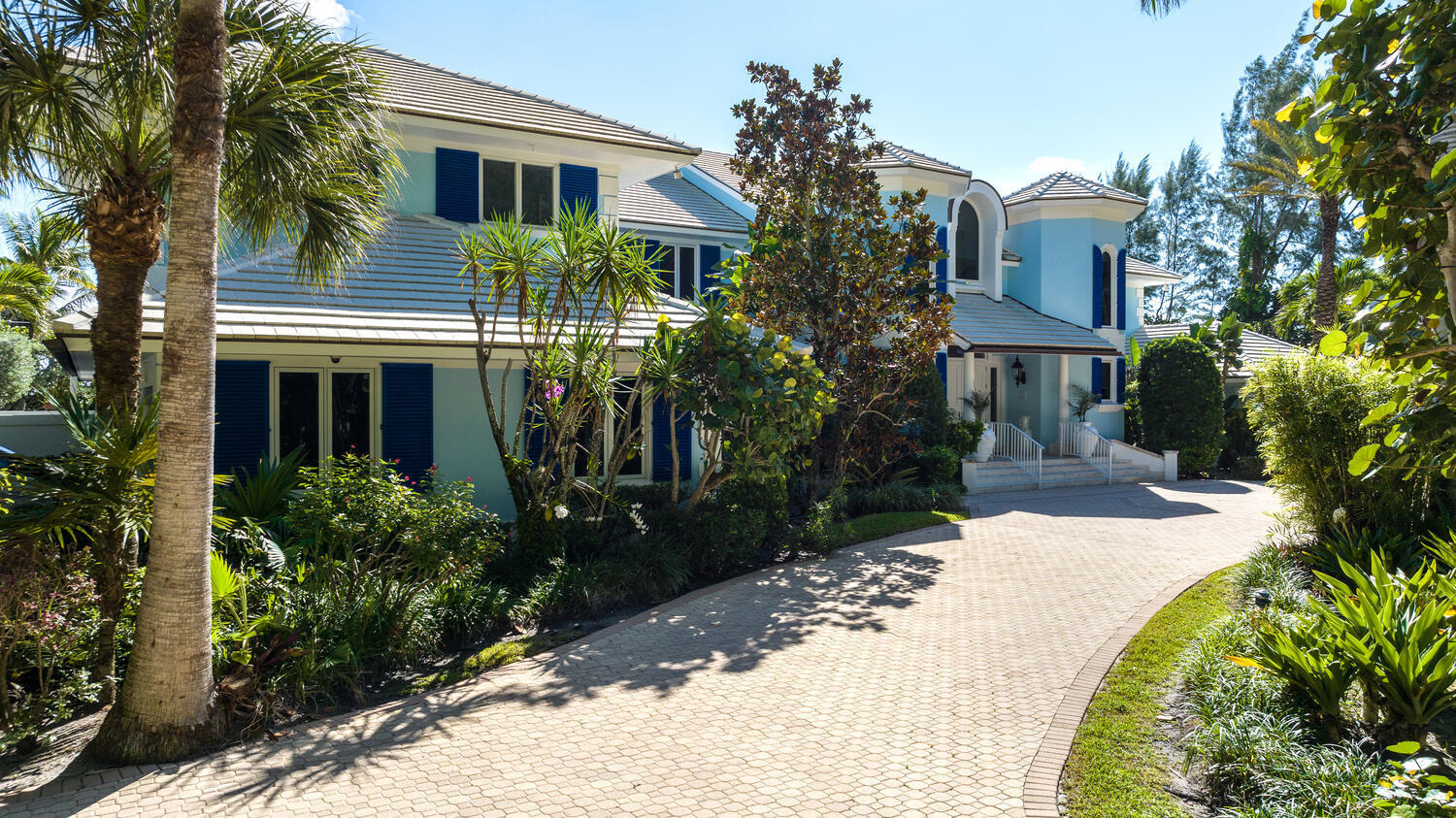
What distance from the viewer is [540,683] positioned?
7621 mm

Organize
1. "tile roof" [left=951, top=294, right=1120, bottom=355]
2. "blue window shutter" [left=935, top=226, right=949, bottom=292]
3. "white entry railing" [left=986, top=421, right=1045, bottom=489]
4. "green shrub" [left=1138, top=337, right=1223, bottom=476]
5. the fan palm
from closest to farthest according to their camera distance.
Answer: the fan palm < "white entry railing" [left=986, top=421, right=1045, bottom=489] < "tile roof" [left=951, top=294, right=1120, bottom=355] < "blue window shutter" [left=935, top=226, right=949, bottom=292] < "green shrub" [left=1138, top=337, right=1223, bottom=476]

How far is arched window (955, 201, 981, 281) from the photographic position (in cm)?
2561

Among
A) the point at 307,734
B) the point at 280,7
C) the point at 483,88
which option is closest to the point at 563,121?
the point at 483,88

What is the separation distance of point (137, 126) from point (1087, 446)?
22381 mm

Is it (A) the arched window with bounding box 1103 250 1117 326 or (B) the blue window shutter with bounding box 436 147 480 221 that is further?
(A) the arched window with bounding box 1103 250 1117 326

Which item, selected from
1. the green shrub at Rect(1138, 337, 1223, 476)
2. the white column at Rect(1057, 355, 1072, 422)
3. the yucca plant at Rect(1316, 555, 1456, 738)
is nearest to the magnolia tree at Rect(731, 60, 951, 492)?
the yucca plant at Rect(1316, 555, 1456, 738)

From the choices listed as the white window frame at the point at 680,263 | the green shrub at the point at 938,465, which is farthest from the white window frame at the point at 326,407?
the green shrub at the point at 938,465

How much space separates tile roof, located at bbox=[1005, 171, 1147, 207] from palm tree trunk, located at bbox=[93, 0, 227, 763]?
2462cm

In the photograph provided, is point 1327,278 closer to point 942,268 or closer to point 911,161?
point 942,268

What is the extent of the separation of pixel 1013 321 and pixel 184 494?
2262cm

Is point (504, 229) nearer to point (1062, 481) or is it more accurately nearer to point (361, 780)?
point (361, 780)

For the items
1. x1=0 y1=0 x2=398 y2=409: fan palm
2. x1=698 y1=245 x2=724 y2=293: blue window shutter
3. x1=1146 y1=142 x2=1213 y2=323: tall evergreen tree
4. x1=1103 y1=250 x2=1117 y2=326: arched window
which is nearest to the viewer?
x1=0 y1=0 x2=398 y2=409: fan palm

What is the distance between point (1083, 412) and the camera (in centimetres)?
2495

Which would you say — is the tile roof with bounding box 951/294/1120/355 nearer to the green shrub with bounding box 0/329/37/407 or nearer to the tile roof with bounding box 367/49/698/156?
the tile roof with bounding box 367/49/698/156
